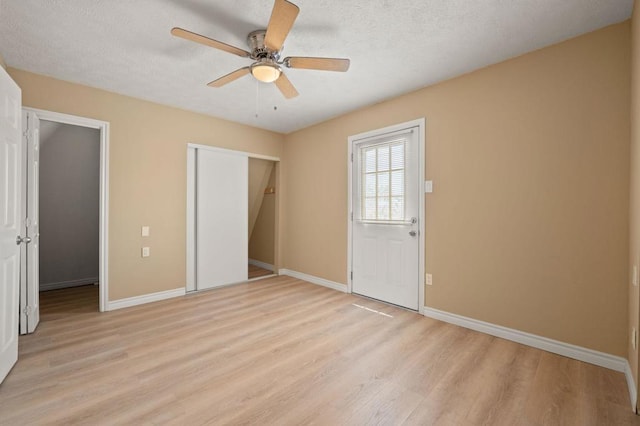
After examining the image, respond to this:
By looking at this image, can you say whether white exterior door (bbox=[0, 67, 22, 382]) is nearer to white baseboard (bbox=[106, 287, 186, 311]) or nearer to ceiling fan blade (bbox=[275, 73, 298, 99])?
white baseboard (bbox=[106, 287, 186, 311])

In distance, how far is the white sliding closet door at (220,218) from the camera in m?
4.21

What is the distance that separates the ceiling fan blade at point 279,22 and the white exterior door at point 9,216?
1.86 m

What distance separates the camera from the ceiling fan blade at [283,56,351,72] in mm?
2154

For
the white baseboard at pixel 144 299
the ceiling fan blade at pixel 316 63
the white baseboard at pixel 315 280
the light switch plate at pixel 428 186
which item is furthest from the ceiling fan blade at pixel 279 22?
the white baseboard at pixel 144 299

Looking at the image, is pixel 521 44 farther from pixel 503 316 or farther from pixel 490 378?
pixel 490 378

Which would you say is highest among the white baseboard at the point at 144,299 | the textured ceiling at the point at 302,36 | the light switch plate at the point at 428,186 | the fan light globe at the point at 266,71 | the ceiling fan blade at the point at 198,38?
the textured ceiling at the point at 302,36

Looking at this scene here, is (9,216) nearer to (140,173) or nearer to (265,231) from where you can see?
(140,173)

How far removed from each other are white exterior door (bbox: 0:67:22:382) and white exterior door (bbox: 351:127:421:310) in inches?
134

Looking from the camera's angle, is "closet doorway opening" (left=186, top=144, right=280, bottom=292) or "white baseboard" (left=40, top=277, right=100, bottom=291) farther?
"white baseboard" (left=40, top=277, right=100, bottom=291)

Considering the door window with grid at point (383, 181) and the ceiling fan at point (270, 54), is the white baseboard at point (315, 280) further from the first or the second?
the ceiling fan at point (270, 54)

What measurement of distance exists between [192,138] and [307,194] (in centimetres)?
193

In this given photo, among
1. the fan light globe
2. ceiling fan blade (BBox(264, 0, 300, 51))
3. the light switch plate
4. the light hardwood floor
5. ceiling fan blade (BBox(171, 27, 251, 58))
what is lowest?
the light hardwood floor

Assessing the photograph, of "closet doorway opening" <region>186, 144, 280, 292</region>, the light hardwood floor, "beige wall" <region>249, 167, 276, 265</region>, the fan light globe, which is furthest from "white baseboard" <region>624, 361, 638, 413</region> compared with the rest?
"beige wall" <region>249, 167, 276, 265</region>

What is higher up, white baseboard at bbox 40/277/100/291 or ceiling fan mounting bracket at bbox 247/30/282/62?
ceiling fan mounting bracket at bbox 247/30/282/62
